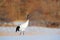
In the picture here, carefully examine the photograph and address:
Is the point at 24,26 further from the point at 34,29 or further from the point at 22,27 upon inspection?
the point at 34,29

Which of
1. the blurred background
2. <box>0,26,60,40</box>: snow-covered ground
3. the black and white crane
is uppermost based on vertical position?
the blurred background

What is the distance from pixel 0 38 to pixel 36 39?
515 millimetres

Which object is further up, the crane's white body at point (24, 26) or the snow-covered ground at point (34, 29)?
the crane's white body at point (24, 26)

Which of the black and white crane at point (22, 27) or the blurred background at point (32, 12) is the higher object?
the blurred background at point (32, 12)

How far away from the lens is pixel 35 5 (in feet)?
9.42

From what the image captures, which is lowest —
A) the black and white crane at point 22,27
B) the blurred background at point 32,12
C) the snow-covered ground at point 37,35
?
the snow-covered ground at point 37,35

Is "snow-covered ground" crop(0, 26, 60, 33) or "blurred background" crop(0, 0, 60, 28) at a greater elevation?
"blurred background" crop(0, 0, 60, 28)

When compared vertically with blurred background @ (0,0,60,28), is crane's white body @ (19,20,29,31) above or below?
below

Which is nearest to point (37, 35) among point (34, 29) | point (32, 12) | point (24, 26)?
point (34, 29)

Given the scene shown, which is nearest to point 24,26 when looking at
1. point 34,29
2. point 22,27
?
point 22,27

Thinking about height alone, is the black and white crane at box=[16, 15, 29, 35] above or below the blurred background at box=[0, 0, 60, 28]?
below

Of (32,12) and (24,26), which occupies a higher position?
(32,12)

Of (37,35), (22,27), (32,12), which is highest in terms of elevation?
(32,12)

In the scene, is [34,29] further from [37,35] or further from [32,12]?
[32,12]
